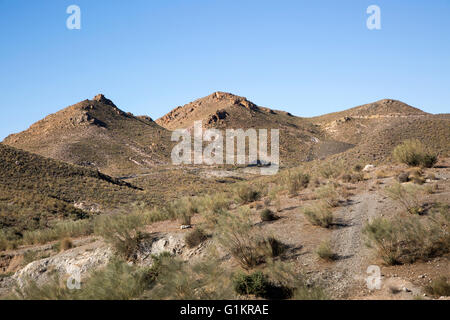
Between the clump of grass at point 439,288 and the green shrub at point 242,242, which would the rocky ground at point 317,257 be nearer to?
the clump of grass at point 439,288

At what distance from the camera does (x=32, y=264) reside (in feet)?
42.9

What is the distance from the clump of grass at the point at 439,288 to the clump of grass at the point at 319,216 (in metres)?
4.68

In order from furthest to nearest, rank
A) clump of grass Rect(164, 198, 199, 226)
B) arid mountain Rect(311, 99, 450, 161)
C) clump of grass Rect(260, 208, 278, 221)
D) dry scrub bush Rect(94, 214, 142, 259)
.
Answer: arid mountain Rect(311, 99, 450, 161) < clump of grass Rect(164, 198, 199, 226) < clump of grass Rect(260, 208, 278, 221) < dry scrub bush Rect(94, 214, 142, 259)

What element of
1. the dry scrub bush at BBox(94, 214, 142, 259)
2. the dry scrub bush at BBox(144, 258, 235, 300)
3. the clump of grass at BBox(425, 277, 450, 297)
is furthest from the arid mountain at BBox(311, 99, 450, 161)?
the dry scrub bush at BBox(94, 214, 142, 259)

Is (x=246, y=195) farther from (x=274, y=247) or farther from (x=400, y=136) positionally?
(x=400, y=136)

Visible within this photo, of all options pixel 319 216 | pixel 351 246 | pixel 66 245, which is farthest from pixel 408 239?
pixel 66 245

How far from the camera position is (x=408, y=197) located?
11.6 m

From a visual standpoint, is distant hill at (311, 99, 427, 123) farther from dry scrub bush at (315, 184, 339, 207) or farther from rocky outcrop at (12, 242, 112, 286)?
rocky outcrop at (12, 242, 112, 286)

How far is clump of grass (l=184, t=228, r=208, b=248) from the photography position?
1133 centimetres

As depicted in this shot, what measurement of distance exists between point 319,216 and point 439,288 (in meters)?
5.03

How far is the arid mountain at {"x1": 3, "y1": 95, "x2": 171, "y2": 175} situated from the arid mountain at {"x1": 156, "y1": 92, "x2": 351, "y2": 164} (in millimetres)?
20034

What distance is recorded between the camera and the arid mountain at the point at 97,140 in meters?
61.9
